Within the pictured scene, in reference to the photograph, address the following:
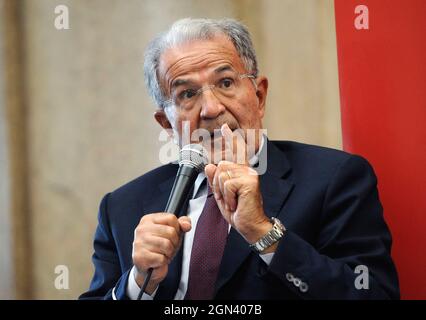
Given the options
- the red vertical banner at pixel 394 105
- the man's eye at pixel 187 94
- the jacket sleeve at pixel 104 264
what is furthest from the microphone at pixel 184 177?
the red vertical banner at pixel 394 105

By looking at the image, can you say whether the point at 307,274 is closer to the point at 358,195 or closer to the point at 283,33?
the point at 358,195

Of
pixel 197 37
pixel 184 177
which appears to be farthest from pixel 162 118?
pixel 184 177

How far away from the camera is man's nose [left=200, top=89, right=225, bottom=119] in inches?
70.0

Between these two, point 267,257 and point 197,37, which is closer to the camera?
point 267,257

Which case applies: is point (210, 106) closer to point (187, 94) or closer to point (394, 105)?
point (187, 94)

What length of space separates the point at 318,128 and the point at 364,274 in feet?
3.54

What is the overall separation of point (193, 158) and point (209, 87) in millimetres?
378

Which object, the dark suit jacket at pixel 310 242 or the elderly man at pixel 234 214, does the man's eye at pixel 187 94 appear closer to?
the elderly man at pixel 234 214

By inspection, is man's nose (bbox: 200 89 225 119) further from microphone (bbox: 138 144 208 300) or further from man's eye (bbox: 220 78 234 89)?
microphone (bbox: 138 144 208 300)

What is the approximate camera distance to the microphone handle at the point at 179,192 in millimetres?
1464

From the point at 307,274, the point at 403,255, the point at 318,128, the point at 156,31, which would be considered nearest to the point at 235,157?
the point at 307,274

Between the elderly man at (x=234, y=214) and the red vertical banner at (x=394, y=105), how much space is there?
0.11 meters

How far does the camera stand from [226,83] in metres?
1.87

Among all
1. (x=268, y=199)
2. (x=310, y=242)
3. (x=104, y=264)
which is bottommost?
(x=104, y=264)
